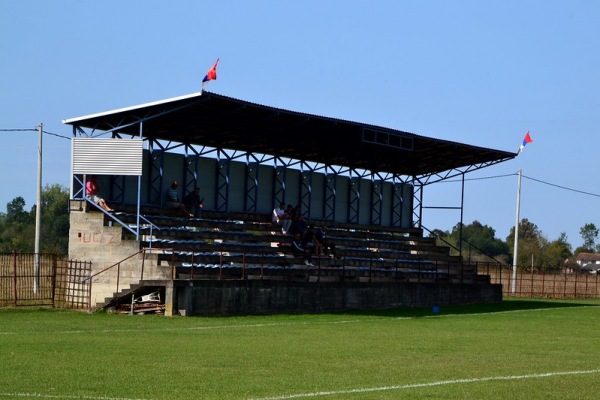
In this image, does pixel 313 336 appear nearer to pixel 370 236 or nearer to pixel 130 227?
pixel 130 227

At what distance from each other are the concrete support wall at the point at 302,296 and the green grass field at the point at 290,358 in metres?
1.03

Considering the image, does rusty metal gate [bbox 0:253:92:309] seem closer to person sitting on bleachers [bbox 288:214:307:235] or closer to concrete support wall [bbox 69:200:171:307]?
concrete support wall [bbox 69:200:171:307]

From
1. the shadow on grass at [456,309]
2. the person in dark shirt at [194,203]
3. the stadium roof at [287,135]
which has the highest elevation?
the stadium roof at [287,135]

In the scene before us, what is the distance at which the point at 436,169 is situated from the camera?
166ft

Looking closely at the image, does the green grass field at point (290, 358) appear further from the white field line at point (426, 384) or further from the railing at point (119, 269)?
the railing at point (119, 269)

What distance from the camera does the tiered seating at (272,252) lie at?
34125 mm

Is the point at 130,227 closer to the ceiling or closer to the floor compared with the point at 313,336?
closer to the ceiling

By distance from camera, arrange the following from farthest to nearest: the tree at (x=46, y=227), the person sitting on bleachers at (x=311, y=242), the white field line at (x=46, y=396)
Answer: the tree at (x=46, y=227) → the person sitting on bleachers at (x=311, y=242) → the white field line at (x=46, y=396)

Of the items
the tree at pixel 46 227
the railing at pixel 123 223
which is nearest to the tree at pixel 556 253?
the tree at pixel 46 227

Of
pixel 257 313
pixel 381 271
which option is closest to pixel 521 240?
pixel 381 271

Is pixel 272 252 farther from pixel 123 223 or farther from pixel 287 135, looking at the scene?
pixel 123 223

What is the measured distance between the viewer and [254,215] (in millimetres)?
42594

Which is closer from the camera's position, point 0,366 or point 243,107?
point 0,366

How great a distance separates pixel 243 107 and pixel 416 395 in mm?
22537
